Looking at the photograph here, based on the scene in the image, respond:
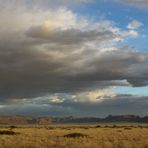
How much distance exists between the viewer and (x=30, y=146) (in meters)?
27.7

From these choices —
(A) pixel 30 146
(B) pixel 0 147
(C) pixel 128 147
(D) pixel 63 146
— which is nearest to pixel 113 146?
(C) pixel 128 147

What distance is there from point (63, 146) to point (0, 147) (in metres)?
4.32

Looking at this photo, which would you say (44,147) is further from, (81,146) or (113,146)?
(113,146)

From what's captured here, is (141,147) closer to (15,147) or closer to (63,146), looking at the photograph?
(63,146)

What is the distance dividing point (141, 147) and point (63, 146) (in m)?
5.38

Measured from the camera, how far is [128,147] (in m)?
27.2

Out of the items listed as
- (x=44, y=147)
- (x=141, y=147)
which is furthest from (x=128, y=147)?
(x=44, y=147)

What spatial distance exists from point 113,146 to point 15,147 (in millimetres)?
6817

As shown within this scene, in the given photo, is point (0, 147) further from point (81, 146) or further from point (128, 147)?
point (128, 147)

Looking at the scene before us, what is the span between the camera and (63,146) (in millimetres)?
27938

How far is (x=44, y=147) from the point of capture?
27.0 meters

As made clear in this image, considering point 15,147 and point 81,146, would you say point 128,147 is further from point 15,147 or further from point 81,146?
point 15,147

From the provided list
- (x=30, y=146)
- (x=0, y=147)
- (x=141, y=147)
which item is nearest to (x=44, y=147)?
(x=30, y=146)

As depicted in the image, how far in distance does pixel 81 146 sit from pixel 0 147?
18.1 ft
